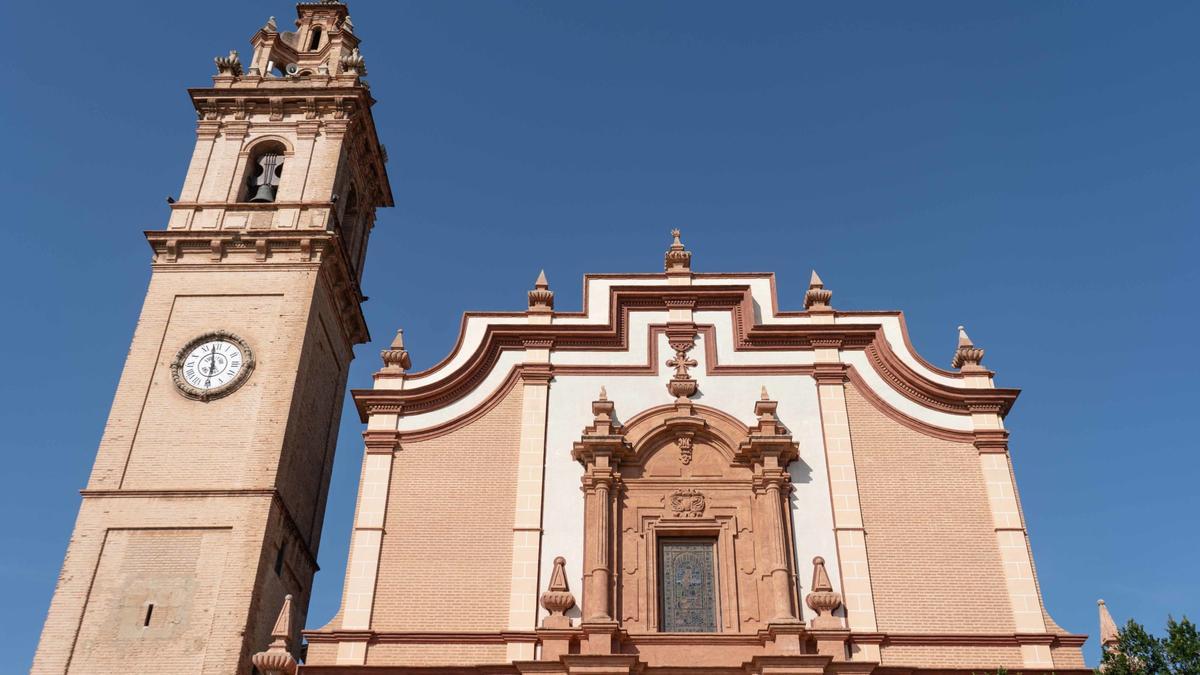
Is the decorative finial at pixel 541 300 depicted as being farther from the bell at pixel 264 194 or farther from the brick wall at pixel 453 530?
the bell at pixel 264 194

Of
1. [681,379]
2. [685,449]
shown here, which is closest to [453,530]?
[685,449]

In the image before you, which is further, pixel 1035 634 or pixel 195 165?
pixel 195 165

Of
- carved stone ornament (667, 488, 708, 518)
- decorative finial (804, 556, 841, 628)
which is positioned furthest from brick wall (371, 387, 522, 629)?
decorative finial (804, 556, 841, 628)

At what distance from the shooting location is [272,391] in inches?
963

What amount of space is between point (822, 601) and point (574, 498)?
500cm

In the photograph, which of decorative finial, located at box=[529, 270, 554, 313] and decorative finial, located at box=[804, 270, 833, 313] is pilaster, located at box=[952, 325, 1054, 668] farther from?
decorative finial, located at box=[529, 270, 554, 313]

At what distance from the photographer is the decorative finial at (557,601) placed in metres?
19.4

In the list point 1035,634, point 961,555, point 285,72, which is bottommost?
point 1035,634

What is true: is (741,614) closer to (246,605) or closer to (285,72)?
(246,605)

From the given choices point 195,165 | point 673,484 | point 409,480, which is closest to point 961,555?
point 673,484

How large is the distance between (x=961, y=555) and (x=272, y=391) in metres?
14.6

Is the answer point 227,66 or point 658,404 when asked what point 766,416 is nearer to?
point 658,404

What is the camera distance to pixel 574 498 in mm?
21422

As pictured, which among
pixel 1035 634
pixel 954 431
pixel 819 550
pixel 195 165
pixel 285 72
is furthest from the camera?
pixel 285 72
